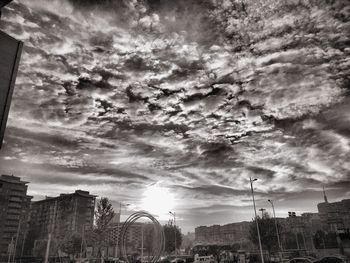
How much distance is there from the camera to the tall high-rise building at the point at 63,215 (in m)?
140

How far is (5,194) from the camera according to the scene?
124500 millimetres

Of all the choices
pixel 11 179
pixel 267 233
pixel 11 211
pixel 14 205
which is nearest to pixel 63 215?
pixel 14 205

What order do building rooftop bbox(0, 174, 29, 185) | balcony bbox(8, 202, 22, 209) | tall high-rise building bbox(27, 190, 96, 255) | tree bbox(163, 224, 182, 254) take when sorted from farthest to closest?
tall high-rise building bbox(27, 190, 96, 255)
building rooftop bbox(0, 174, 29, 185)
balcony bbox(8, 202, 22, 209)
tree bbox(163, 224, 182, 254)

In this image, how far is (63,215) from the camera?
14412 centimetres

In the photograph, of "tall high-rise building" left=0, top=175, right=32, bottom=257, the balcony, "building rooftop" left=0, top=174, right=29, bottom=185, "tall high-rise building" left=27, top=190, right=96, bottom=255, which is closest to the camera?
"tall high-rise building" left=0, top=175, right=32, bottom=257

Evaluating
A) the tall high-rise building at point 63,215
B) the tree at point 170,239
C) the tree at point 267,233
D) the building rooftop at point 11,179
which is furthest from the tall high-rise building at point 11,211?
the tree at point 267,233

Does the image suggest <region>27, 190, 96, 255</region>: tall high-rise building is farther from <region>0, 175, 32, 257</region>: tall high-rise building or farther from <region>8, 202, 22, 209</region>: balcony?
<region>8, 202, 22, 209</region>: balcony

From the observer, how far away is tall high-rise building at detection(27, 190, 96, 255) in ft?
459

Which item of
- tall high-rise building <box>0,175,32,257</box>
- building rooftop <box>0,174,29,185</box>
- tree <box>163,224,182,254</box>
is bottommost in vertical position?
tree <box>163,224,182,254</box>

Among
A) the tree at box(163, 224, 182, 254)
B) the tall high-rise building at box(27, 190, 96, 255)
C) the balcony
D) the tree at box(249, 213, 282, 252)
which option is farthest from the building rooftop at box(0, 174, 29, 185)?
the tree at box(249, 213, 282, 252)

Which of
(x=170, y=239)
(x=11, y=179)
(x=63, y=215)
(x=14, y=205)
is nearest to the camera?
(x=170, y=239)

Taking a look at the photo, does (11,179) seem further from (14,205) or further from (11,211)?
(11,211)

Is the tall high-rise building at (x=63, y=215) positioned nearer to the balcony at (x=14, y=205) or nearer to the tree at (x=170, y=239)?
the balcony at (x=14, y=205)

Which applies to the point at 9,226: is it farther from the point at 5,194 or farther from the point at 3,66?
the point at 3,66
